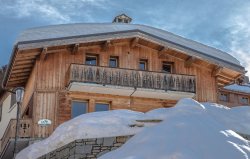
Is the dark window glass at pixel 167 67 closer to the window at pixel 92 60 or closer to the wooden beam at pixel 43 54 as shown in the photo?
the window at pixel 92 60

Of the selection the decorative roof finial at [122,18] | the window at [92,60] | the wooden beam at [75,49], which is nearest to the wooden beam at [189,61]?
the window at [92,60]

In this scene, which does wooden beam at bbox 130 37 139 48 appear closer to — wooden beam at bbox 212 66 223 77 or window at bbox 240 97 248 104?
wooden beam at bbox 212 66 223 77

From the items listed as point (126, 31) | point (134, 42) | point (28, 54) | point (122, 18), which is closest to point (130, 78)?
point (134, 42)

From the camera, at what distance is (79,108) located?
806 inches

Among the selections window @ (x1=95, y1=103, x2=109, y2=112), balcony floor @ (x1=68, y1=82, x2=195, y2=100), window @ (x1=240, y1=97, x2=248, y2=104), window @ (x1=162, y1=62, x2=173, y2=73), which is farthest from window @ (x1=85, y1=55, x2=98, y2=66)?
window @ (x1=240, y1=97, x2=248, y2=104)

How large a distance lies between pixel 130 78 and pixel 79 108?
2.58 metres

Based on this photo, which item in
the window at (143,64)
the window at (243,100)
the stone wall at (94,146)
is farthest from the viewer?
the window at (243,100)

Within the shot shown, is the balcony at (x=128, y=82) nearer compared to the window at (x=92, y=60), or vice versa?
the balcony at (x=128, y=82)

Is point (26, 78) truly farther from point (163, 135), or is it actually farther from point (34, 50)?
point (163, 135)

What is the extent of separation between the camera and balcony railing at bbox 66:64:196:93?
20141 mm

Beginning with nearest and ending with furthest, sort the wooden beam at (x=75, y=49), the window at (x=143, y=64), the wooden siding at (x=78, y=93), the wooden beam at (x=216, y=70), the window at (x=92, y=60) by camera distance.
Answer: the wooden siding at (x=78, y=93) < the wooden beam at (x=75, y=49) < the window at (x=92, y=60) < the window at (x=143, y=64) < the wooden beam at (x=216, y=70)

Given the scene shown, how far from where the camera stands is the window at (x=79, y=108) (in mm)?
20327

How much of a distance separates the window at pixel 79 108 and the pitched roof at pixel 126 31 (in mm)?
2746

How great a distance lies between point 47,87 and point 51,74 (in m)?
0.62
